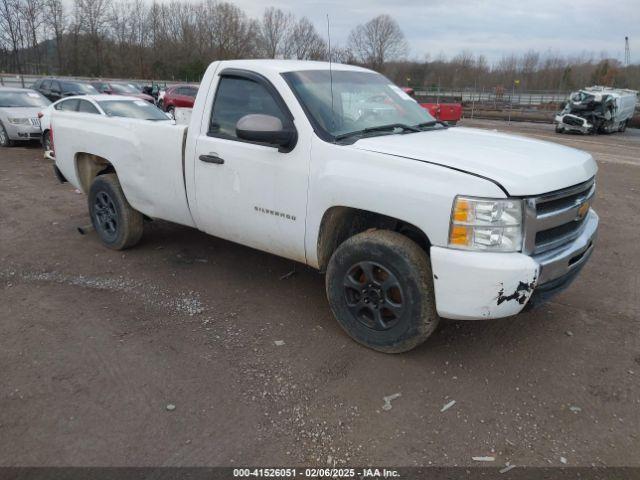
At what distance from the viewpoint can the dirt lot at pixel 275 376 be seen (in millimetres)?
2703

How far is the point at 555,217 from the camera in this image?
10.3 ft

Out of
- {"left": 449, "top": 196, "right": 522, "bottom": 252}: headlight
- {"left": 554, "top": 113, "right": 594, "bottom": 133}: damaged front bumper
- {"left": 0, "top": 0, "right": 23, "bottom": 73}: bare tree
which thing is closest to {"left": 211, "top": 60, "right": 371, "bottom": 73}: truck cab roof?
{"left": 449, "top": 196, "right": 522, "bottom": 252}: headlight

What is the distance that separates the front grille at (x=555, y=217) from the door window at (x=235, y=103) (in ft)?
6.54

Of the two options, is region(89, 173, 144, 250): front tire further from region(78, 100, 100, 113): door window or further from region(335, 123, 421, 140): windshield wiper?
region(78, 100, 100, 113): door window

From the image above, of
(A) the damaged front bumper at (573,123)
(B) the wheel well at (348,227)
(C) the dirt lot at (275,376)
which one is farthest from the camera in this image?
(A) the damaged front bumper at (573,123)

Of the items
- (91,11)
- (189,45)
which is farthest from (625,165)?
(91,11)

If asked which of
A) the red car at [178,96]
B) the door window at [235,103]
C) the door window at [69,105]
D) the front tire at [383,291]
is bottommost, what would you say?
the front tire at [383,291]

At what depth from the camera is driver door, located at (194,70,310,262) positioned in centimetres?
371

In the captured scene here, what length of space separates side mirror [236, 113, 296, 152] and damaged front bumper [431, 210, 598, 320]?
134 centimetres

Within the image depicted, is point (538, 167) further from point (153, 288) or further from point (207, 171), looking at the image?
point (153, 288)

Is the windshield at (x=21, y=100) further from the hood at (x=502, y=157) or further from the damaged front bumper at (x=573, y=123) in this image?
the damaged front bumper at (x=573, y=123)

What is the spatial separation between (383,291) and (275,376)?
2.97 ft

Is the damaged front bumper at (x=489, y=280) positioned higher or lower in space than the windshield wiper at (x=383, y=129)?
lower

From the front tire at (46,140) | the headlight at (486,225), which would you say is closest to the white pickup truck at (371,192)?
the headlight at (486,225)
